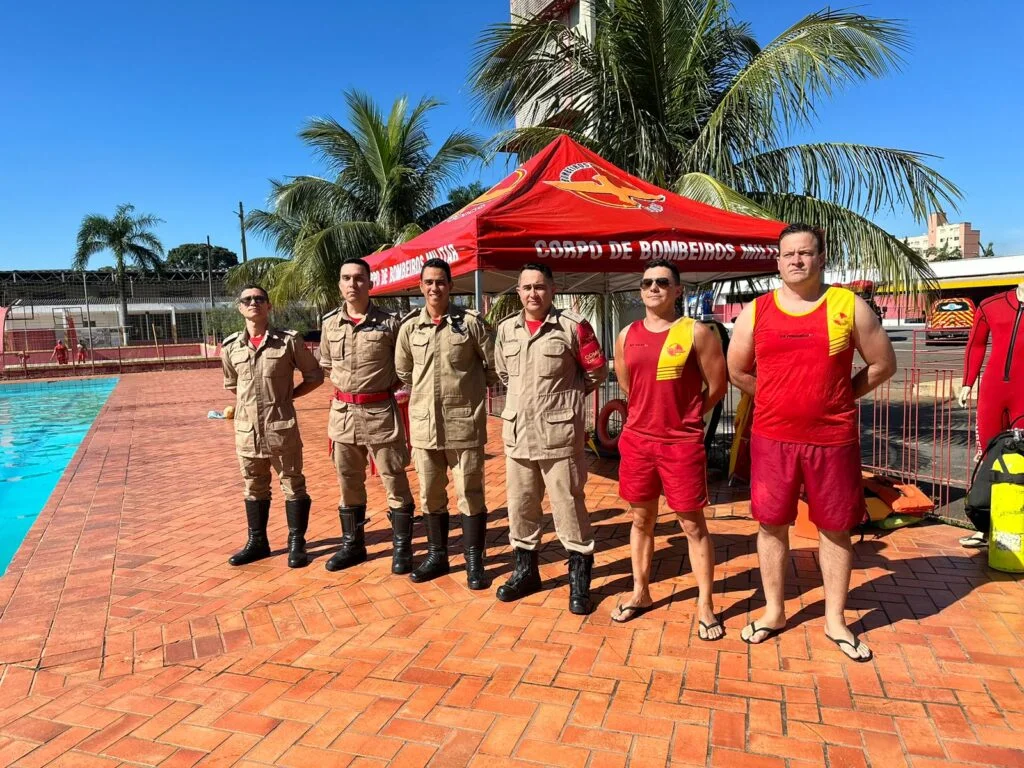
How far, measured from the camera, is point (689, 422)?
10.2 feet

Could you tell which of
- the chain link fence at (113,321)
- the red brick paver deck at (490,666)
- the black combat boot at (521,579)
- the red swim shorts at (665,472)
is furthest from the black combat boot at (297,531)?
the chain link fence at (113,321)

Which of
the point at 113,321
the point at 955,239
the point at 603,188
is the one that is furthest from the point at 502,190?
the point at 955,239

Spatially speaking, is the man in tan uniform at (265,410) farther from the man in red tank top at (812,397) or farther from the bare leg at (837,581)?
the bare leg at (837,581)

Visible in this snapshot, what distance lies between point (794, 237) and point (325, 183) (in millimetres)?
16788

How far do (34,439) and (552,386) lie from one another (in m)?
12.2

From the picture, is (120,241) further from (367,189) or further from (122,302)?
(367,189)

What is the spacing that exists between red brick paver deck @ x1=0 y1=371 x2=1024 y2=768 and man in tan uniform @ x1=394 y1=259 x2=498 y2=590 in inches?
18.0

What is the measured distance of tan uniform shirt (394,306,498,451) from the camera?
3.77 metres

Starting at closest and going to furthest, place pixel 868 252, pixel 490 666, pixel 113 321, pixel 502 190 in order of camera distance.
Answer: pixel 490 666 → pixel 502 190 → pixel 868 252 → pixel 113 321

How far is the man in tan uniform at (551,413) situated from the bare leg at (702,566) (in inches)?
22.2

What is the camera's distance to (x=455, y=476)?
12.7 feet

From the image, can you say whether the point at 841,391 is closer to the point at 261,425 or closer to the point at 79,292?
the point at 261,425

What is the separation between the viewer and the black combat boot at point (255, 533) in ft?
14.3

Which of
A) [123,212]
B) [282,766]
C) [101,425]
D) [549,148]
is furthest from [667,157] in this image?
[123,212]
